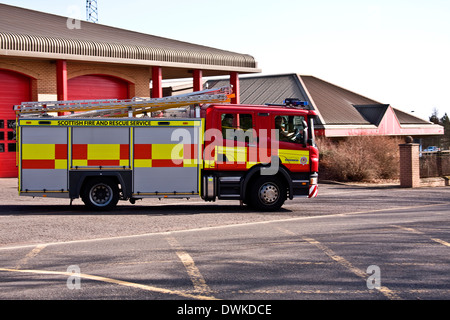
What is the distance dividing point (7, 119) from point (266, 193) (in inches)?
654

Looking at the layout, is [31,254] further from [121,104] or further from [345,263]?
[121,104]

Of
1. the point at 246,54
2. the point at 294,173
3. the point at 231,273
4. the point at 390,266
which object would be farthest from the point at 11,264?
the point at 246,54

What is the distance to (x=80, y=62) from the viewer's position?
2961cm

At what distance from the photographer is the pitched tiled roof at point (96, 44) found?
1067 inches

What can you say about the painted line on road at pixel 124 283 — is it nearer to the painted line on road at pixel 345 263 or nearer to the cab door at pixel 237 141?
the painted line on road at pixel 345 263

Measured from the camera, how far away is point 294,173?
52.2ft

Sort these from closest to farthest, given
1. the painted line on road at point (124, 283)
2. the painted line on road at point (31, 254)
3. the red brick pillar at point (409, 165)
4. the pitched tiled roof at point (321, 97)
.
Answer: the painted line on road at point (124, 283) < the painted line on road at point (31, 254) < the red brick pillar at point (409, 165) < the pitched tiled roof at point (321, 97)

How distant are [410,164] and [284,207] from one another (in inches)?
444

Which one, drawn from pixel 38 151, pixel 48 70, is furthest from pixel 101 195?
pixel 48 70

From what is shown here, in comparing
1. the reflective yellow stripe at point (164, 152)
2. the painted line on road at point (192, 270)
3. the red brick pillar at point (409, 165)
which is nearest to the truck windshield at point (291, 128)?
the reflective yellow stripe at point (164, 152)

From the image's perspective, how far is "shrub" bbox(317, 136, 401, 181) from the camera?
29.1 m

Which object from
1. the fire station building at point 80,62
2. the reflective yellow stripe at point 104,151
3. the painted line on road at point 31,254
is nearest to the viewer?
the painted line on road at point 31,254

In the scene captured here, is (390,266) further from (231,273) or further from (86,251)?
(86,251)

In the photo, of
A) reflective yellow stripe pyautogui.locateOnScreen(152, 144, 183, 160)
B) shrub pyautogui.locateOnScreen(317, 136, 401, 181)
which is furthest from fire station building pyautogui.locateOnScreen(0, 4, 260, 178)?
reflective yellow stripe pyautogui.locateOnScreen(152, 144, 183, 160)
